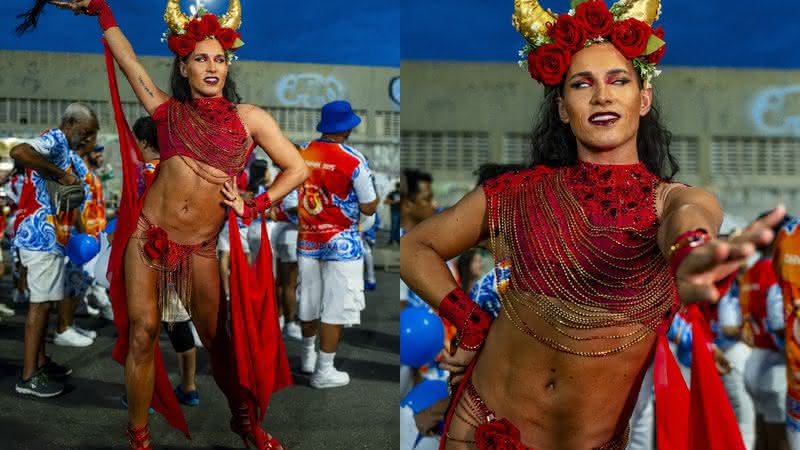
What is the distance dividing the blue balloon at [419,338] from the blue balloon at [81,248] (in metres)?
2.74

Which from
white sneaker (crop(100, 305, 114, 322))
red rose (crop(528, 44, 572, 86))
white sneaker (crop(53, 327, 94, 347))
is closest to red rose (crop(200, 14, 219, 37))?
red rose (crop(528, 44, 572, 86))

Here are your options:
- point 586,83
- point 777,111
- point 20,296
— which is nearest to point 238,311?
point 586,83

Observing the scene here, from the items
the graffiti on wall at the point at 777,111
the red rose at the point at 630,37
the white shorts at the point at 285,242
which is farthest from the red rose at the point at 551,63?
the graffiti on wall at the point at 777,111

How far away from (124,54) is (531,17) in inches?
93.3

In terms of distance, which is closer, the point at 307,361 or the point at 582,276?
the point at 582,276

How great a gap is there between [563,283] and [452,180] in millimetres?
13595

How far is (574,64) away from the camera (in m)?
2.23

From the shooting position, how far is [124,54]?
3.94 m

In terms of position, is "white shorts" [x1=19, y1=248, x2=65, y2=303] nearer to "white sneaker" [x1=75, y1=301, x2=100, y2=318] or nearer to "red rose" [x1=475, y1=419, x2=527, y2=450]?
"white sneaker" [x1=75, y1=301, x2=100, y2=318]

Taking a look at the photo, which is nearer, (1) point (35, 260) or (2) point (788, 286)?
(2) point (788, 286)

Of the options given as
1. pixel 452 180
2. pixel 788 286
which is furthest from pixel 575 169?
pixel 452 180

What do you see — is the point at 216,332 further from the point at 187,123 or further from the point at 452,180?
the point at 452,180

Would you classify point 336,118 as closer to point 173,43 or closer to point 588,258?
point 173,43

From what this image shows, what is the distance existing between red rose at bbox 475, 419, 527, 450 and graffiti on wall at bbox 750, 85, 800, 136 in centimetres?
1409
